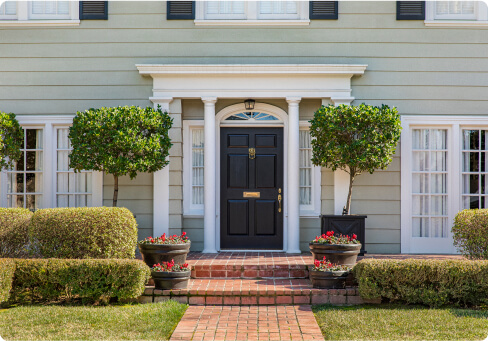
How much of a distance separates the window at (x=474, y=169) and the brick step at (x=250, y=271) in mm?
3445

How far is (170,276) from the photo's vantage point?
21.4 ft

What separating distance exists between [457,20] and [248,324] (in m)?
6.26

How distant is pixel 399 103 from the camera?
8781 millimetres

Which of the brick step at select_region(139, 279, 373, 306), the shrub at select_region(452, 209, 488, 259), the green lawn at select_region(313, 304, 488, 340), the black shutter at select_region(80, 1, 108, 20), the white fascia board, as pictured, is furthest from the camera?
the black shutter at select_region(80, 1, 108, 20)

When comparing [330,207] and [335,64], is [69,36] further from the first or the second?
[330,207]

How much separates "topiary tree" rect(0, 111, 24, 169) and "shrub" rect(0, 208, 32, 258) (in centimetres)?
146

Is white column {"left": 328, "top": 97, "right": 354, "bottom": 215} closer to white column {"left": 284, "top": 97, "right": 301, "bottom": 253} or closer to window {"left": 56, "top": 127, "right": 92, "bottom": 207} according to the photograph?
white column {"left": 284, "top": 97, "right": 301, "bottom": 253}

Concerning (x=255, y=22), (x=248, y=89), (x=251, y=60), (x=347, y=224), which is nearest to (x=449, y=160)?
(x=347, y=224)

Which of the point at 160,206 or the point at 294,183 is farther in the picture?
the point at 160,206

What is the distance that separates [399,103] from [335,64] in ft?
4.15

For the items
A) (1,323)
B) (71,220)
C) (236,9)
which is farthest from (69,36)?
(1,323)

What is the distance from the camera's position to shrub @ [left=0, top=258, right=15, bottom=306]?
5957mm

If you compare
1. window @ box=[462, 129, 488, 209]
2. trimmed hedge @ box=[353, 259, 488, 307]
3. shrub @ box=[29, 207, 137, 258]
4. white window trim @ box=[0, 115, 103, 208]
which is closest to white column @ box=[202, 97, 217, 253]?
white window trim @ box=[0, 115, 103, 208]

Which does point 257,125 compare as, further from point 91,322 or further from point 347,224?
point 91,322
